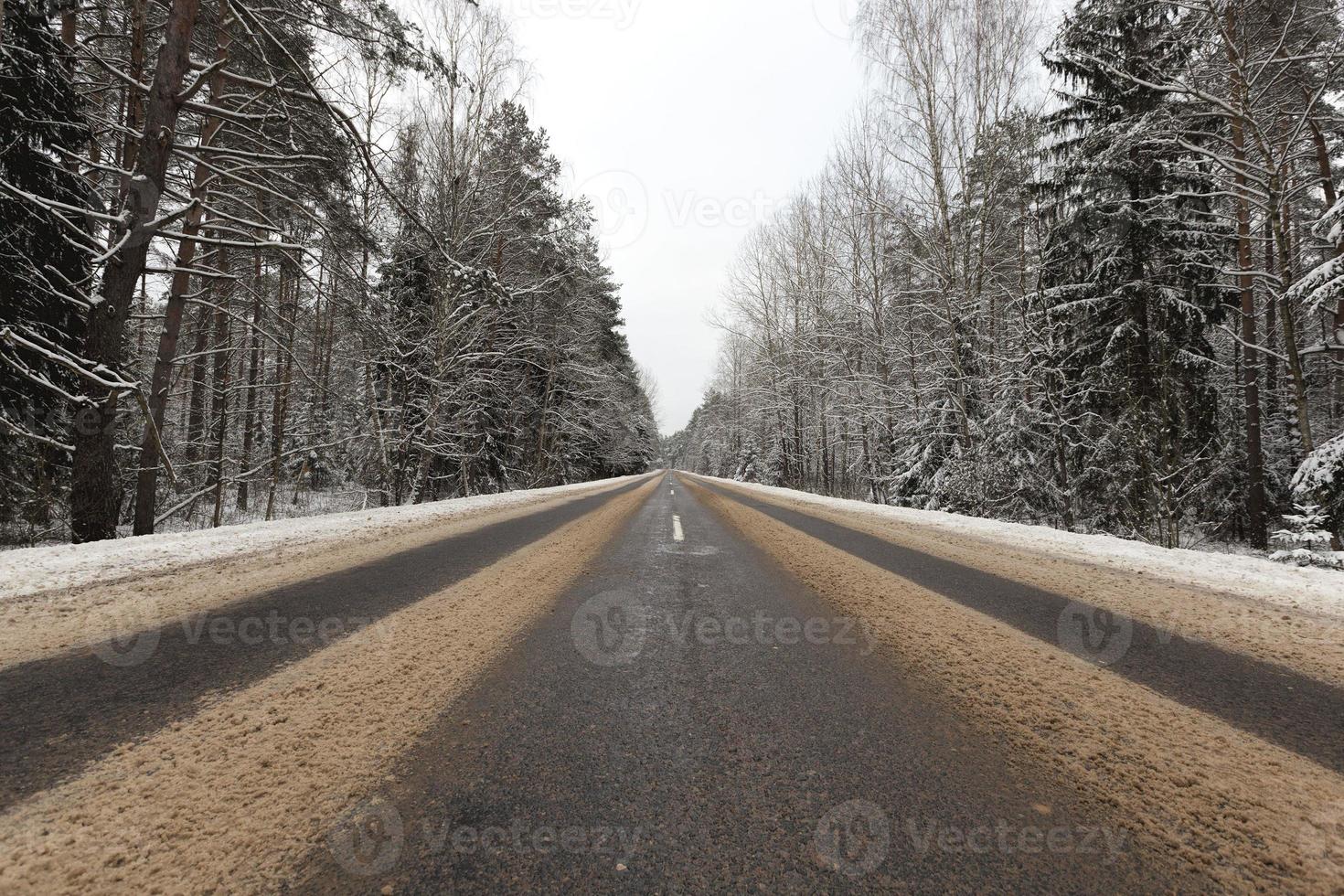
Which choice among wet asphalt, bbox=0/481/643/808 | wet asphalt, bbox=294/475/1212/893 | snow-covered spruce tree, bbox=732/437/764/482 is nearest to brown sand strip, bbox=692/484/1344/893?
wet asphalt, bbox=294/475/1212/893

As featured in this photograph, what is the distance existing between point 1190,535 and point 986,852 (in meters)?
17.3

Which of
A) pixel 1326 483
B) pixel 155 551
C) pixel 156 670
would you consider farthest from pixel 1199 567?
pixel 155 551

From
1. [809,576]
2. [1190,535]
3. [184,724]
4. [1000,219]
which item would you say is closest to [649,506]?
[809,576]

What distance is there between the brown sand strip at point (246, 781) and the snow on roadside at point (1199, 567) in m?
6.01

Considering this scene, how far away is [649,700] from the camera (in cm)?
213

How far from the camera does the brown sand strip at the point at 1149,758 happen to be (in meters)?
1.32

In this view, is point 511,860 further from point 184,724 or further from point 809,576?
point 809,576

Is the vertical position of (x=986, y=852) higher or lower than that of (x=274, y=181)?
lower

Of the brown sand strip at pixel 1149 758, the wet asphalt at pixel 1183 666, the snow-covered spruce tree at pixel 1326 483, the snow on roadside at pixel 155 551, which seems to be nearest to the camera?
the brown sand strip at pixel 1149 758

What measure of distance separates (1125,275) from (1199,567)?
10.4 metres

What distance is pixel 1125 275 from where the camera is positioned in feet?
38.6

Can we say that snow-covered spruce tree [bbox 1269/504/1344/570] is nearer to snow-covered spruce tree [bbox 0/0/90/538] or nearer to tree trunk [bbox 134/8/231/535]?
snow-covered spruce tree [bbox 0/0/90/538]

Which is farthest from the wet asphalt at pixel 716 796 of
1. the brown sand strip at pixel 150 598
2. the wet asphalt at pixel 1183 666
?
the brown sand strip at pixel 150 598

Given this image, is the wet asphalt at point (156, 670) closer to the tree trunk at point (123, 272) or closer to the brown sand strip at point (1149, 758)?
the brown sand strip at point (1149, 758)
